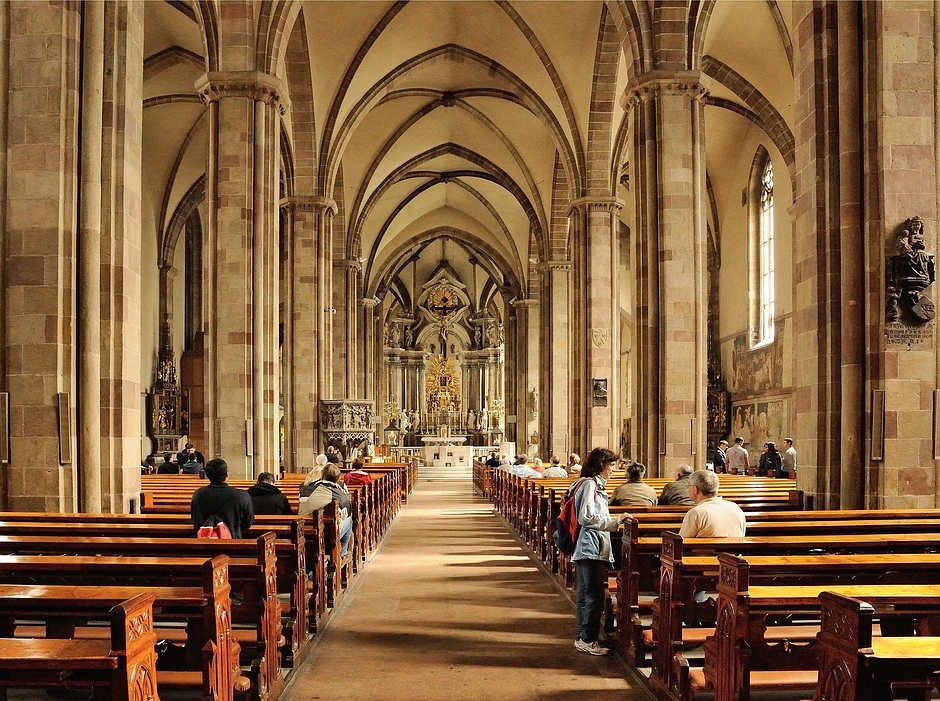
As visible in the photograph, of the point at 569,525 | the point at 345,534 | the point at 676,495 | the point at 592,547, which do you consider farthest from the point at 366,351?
the point at 592,547

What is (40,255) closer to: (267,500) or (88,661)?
(267,500)

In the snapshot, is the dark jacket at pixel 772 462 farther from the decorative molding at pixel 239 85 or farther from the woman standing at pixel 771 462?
the decorative molding at pixel 239 85

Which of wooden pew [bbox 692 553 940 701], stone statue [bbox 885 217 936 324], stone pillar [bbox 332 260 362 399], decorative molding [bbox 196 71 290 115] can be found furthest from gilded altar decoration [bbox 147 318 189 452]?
wooden pew [bbox 692 553 940 701]

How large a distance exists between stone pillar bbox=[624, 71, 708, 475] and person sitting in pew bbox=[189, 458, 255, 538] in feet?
31.5

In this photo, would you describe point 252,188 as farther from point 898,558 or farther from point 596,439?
point 898,558

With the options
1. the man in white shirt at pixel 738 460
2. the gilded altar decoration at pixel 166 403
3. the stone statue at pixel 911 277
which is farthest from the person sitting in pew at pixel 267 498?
the gilded altar decoration at pixel 166 403

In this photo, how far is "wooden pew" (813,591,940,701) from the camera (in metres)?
3.03

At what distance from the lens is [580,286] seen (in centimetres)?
2403

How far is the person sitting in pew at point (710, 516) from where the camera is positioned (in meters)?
6.17

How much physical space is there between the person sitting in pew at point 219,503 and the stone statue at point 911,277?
631 cm

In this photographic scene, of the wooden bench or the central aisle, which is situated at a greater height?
the wooden bench

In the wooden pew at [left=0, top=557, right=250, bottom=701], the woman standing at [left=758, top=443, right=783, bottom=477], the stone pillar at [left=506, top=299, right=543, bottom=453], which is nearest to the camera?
the wooden pew at [left=0, top=557, right=250, bottom=701]

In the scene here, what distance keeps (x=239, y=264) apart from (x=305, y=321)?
27.8ft

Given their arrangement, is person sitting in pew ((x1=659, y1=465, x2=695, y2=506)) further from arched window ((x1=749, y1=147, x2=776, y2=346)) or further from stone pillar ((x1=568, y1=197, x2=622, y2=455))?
arched window ((x1=749, y1=147, x2=776, y2=346))
